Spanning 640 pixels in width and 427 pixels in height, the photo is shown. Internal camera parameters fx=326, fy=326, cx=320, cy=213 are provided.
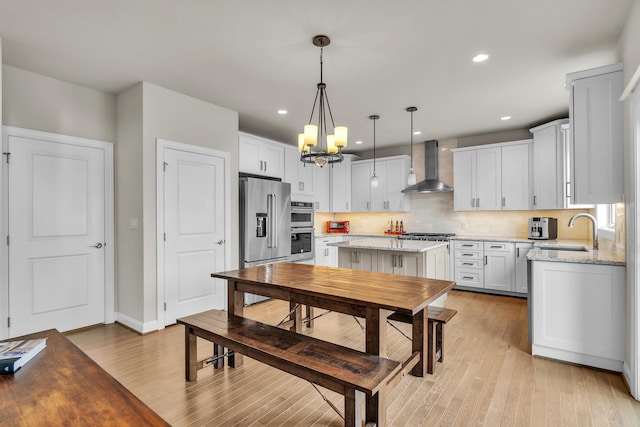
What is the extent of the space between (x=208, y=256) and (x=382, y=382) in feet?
10.0

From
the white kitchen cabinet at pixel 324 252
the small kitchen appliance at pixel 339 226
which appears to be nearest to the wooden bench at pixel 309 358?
the white kitchen cabinet at pixel 324 252

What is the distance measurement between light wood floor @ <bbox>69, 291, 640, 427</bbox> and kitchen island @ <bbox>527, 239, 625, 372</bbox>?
13 centimetres

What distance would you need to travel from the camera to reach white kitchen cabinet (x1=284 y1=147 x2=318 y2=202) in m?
5.57

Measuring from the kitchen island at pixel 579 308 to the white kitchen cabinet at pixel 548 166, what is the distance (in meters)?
2.11

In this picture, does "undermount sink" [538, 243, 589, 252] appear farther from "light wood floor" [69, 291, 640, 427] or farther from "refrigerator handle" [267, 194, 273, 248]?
"refrigerator handle" [267, 194, 273, 248]

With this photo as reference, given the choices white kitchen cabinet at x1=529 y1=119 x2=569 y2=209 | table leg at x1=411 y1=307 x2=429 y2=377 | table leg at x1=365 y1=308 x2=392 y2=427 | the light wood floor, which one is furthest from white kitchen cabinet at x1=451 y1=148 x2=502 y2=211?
table leg at x1=365 y1=308 x2=392 y2=427

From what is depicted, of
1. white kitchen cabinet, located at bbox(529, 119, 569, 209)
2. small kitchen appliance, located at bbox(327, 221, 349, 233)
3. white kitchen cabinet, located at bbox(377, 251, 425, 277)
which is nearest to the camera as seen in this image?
white kitchen cabinet, located at bbox(377, 251, 425, 277)

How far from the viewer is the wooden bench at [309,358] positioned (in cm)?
157

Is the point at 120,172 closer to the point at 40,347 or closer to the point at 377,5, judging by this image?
the point at 40,347

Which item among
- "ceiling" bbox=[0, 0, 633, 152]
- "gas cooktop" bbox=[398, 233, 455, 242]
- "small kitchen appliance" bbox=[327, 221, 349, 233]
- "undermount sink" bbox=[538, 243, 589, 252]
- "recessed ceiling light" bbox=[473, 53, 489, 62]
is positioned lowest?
"undermount sink" bbox=[538, 243, 589, 252]

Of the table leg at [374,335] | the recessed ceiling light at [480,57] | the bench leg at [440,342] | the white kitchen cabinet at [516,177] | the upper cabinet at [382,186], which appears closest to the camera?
the table leg at [374,335]

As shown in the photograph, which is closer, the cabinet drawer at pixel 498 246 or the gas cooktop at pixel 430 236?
the cabinet drawer at pixel 498 246

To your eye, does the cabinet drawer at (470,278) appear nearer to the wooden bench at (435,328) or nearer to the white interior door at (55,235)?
the wooden bench at (435,328)

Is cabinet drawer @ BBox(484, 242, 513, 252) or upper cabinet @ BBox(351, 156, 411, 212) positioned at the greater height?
upper cabinet @ BBox(351, 156, 411, 212)
